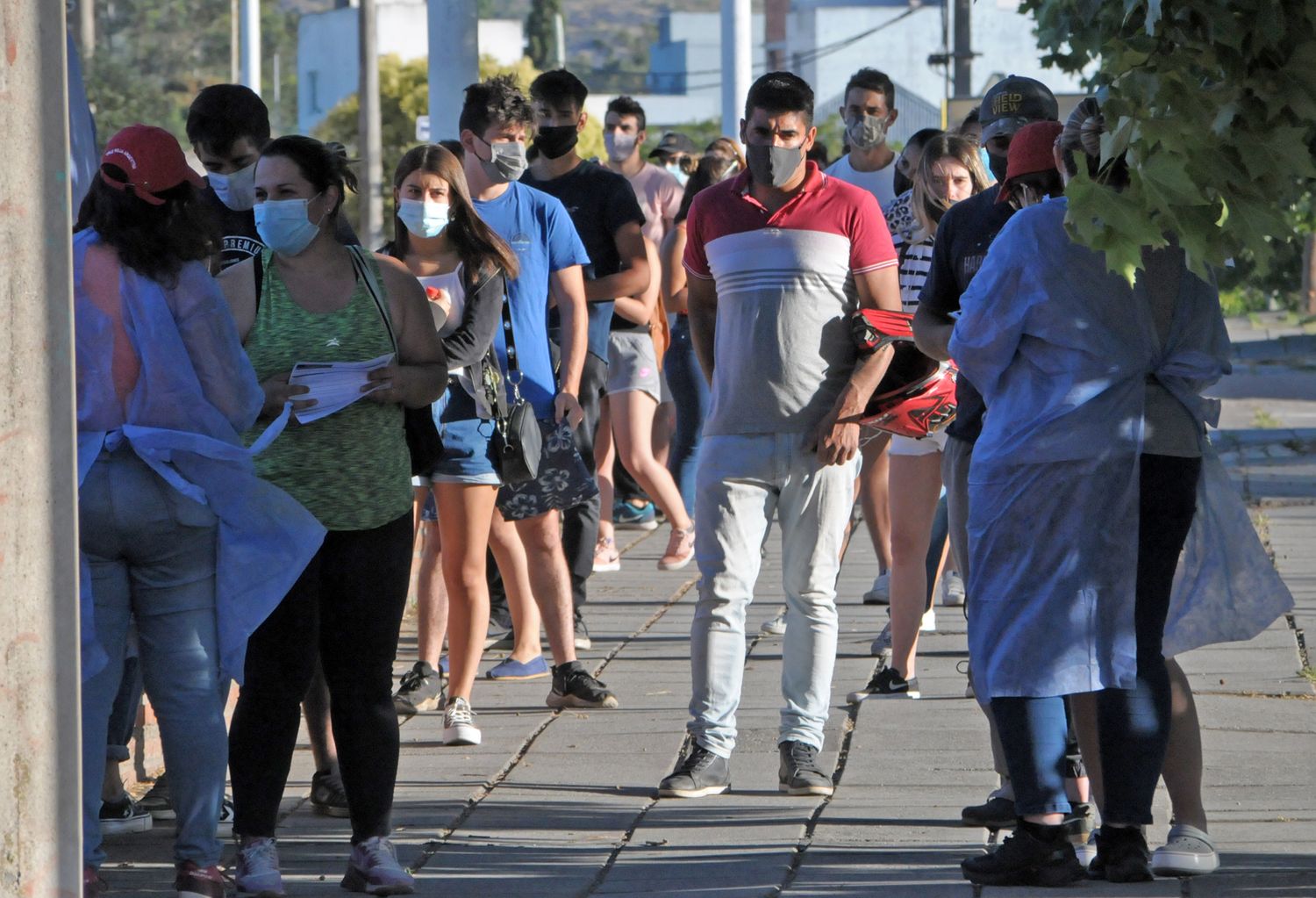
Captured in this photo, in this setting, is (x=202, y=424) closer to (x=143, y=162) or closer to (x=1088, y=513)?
(x=143, y=162)

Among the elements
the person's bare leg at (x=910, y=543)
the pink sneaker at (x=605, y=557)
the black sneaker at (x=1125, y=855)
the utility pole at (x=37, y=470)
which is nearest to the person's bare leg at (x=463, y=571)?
the person's bare leg at (x=910, y=543)

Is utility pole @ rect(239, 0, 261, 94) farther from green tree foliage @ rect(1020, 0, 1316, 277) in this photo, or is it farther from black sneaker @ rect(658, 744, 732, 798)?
green tree foliage @ rect(1020, 0, 1316, 277)

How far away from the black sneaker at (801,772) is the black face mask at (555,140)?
3162 mm

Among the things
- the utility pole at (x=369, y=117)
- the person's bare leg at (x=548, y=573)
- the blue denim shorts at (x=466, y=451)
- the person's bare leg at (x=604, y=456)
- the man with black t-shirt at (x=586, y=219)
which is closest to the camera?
the blue denim shorts at (x=466, y=451)

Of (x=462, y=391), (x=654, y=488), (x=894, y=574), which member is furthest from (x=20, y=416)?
(x=654, y=488)

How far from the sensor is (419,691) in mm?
7172

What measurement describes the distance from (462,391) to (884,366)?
157cm

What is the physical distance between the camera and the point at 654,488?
9.95m

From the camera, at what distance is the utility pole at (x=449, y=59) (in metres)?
9.23

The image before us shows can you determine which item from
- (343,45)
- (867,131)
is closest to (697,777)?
(867,131)

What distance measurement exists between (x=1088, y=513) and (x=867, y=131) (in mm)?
4762

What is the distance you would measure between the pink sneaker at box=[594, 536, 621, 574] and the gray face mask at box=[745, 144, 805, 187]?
175 inches

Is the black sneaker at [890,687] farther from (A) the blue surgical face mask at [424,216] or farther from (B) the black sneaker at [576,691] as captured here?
(A) the blue surgical face mask at [424,216]

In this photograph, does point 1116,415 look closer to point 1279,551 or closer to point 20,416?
point 20,416
